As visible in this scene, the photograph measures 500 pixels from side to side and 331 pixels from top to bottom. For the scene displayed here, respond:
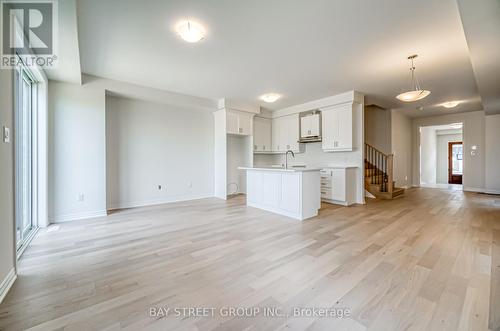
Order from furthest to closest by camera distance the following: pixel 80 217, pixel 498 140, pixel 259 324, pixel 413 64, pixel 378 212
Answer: pixel 498 140
pixel 378 212
pixel 80 217
pixel 413 64
pixel 259 324

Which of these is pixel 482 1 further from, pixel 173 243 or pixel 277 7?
pixel 173 243

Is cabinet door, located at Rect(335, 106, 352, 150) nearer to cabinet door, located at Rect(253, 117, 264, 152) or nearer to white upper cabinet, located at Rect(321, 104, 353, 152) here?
white upper cabinet, located at Rect(321, 104, 353, 152)

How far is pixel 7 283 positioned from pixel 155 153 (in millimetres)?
3728

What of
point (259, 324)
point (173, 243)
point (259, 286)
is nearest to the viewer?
point (259, 324)

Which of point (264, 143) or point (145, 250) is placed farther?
point (264, 143)

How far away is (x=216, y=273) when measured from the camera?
6.70ft

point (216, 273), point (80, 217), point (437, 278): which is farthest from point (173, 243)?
point (437, 278)

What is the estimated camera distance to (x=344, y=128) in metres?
5.26

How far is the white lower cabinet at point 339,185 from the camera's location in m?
5.06

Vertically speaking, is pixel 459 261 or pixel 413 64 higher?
pixel 413 64

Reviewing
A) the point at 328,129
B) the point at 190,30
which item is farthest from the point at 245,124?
the point at 190,30

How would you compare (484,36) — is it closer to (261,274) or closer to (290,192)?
(290,192)

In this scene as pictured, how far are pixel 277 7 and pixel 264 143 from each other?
193 inches

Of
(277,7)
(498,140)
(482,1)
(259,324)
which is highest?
(277,7)
